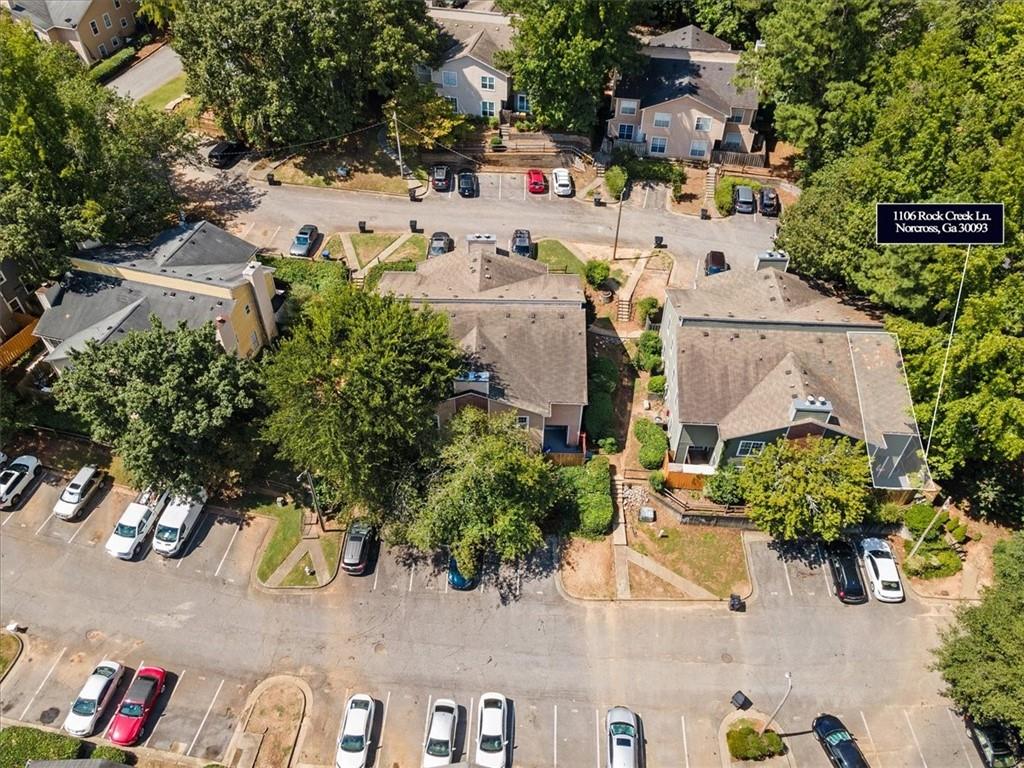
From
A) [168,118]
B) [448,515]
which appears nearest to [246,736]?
[448,515]

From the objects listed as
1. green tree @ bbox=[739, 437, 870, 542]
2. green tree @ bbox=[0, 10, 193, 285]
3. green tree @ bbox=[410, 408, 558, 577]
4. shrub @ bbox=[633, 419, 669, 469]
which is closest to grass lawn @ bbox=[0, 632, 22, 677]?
green tree @ bbox=[410, 408, 558, 577]

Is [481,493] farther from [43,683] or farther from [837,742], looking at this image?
[43,683]

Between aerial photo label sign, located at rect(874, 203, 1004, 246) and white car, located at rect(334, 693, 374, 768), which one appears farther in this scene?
aerial photo label sign, located at rect(874, 203, 1004, 246)

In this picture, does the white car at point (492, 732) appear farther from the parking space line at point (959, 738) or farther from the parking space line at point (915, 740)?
the parking space line at point (959, 738)

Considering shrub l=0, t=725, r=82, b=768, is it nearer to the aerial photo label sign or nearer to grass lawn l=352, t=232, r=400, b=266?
grass lawn l=352, t=232, r=400, b=266

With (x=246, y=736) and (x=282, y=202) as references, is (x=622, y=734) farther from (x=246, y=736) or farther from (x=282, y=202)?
(x=282, y=202)

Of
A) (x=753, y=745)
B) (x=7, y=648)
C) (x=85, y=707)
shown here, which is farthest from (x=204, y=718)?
(x=753, y=745)
